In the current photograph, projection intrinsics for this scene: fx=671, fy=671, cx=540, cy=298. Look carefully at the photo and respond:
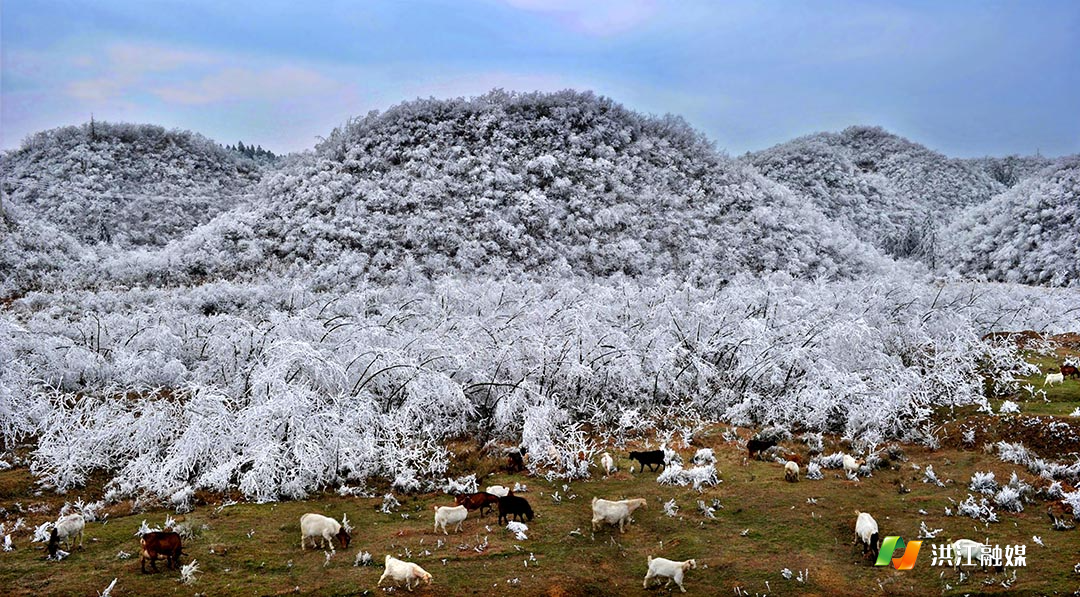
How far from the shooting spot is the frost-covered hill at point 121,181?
35.2 metres

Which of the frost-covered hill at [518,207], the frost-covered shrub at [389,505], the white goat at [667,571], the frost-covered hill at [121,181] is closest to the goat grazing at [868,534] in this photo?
the white goat at [667,571]

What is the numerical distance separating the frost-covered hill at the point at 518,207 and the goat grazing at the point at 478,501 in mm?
16751

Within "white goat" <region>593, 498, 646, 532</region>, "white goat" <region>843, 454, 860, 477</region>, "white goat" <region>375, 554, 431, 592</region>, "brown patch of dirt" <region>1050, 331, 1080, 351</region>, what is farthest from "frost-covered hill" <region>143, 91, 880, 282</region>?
"white goat" <region>375, 554, 431, 592</region>

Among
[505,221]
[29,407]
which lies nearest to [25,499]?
[29,407]

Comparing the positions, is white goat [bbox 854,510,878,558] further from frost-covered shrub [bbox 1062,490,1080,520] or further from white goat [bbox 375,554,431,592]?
white goat [bbox 375,554,431,592]

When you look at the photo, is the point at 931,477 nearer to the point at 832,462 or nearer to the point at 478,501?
the point at 832,462

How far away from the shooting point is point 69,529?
25.0ft

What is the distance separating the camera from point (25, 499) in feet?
30.5

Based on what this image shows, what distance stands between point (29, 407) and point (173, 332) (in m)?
4.27

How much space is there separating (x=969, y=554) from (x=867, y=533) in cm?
95

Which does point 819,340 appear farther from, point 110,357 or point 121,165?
point 121,165

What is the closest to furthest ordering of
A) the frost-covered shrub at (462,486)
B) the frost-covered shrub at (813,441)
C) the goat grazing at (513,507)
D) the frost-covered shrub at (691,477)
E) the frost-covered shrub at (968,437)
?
1. the goat grazing at (513,507)
2. the frost-covered shrub at (462,486)
3. the frost-covered shrub at (691,477)
4. the frost-covered shrub at (968,437)
5. the frost-covered shrub at (813,441)

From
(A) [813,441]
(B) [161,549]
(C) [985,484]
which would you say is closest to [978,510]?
(C) [985,484]

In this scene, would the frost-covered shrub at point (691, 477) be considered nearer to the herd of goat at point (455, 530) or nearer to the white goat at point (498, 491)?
the herd of goat at point (455, 530)
